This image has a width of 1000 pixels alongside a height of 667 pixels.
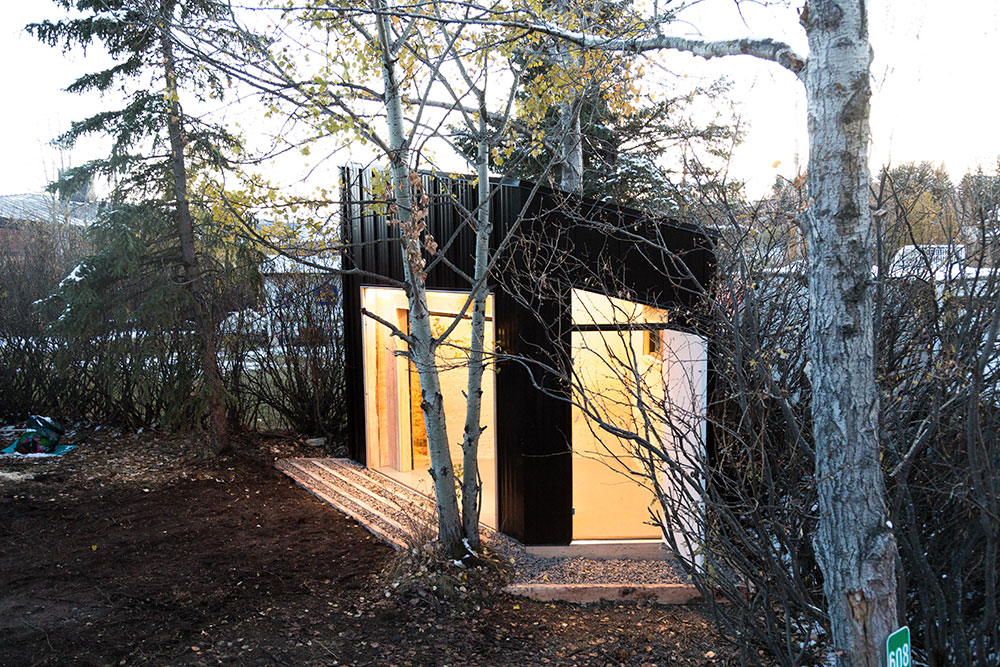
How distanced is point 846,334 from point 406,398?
702 cm

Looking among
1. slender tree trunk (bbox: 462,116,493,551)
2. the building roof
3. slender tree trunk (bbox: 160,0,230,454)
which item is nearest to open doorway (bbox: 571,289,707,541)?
slender tree trunk (bbox: 462,116,493,551)

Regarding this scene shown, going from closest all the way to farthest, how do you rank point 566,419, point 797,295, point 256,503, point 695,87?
point 797,295, point 566,419, point 256,503, point 695,87

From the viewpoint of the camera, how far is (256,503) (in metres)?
8.39

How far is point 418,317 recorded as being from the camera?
6008mm

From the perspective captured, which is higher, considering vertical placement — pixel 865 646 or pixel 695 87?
pixel 695 87

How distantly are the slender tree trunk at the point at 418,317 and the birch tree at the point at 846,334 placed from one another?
332 centimetres

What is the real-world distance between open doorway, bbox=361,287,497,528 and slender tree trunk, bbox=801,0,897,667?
514cm

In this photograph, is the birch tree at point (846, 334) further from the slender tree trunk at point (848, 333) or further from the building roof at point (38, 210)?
the building roof at point (38, 210)

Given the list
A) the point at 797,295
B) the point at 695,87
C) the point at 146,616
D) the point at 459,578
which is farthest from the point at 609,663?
the point at 695,87

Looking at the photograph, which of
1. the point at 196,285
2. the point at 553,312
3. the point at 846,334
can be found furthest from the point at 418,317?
the point at 196,285

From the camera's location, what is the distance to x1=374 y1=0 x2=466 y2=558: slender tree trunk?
5562mm

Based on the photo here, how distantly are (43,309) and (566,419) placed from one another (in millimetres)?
7776

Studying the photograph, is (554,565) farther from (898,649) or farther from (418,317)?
(898,649)

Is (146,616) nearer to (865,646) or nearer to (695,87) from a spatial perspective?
(865,646)
